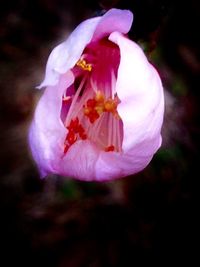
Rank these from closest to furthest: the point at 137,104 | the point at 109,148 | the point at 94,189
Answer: the point at 137,104
the point at 109,148
the point at 94,189

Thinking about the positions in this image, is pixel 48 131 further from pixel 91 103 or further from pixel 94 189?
pixel 94 189

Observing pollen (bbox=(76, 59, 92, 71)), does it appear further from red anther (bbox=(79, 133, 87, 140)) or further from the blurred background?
the blurred background

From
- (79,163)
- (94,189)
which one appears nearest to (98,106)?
(79,163)

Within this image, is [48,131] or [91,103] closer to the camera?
[48,131]

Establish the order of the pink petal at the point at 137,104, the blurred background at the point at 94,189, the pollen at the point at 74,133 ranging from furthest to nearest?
the blurred background at the point at 94,189 → the pollen at the point at 74,133 → the pink petal at the point at 137,104

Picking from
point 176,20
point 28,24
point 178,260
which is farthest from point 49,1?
point 178,260

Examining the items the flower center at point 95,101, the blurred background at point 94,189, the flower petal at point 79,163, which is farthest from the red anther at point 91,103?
the blurred background at point 94,189

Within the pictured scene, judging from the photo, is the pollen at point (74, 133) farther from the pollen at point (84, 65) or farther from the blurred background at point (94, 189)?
the blurred background at point (94, 189)
